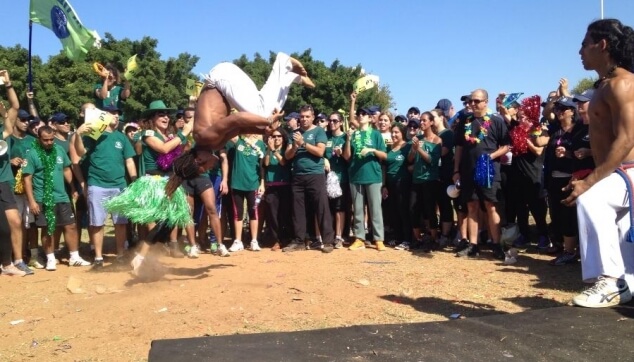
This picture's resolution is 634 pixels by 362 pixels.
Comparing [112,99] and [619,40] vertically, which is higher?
[112,99]

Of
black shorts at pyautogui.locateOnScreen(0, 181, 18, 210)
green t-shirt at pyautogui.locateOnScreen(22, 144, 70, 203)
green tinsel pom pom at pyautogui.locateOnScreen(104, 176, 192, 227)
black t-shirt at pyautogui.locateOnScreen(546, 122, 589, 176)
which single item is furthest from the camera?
green t-shirt at pyautogui.locateOnScreen(22, 144, 70, 203)

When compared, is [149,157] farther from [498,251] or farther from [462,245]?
[498,251]

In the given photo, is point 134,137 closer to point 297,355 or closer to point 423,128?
point 423,128

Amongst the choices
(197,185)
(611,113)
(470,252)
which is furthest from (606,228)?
(197,185)

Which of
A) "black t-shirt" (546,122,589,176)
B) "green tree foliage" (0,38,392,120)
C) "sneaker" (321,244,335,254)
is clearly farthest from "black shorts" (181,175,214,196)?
"green tree foliage" (0,38,392,120)

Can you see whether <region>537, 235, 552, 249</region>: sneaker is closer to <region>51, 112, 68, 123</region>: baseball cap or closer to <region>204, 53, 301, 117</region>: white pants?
<region>204, 53, 301, 117</region>: white pants

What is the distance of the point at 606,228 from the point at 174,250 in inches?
236

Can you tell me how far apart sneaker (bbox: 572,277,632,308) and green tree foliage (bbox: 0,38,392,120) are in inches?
1091

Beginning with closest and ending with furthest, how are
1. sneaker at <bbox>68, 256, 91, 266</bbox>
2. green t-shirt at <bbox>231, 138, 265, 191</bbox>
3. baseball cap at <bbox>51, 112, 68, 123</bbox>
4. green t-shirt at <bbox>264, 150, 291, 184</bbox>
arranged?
sneaker at <bbox>68, 256, 91, 266</bbox> → baseball cap at <bbox>51, 112, 68, 123</bbox> → green t-shirt at <bbox>231, 138, 265, 191</bbox> → green t-shirt at <bbox>264, 150, 291, 184</bbox>

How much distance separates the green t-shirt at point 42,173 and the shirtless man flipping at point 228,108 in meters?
3.09

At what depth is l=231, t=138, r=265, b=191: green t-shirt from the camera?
28.4 ft

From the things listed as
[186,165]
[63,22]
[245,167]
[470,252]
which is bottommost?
[470,252]

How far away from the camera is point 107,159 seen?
304 inches

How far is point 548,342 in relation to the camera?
3322 mm
